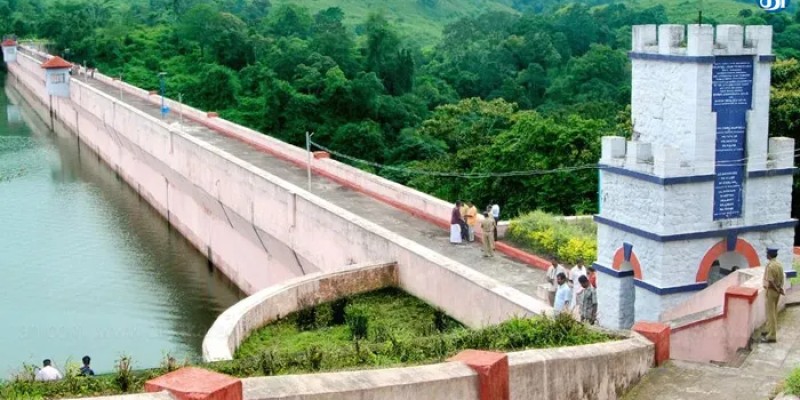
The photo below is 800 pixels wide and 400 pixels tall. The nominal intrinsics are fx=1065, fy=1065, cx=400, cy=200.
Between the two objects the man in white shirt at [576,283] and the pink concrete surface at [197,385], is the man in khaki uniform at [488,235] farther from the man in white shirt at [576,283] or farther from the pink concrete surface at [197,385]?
the pink concrete surface at [197,385]

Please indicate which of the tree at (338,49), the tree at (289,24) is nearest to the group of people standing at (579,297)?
the tree at (338,49)

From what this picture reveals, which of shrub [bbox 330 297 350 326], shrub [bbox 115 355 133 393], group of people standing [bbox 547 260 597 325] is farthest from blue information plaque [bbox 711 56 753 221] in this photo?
shrub [bbox 115 355 133 393]

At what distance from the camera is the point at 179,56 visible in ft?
242

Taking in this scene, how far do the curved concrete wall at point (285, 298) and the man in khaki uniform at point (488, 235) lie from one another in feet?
5.56

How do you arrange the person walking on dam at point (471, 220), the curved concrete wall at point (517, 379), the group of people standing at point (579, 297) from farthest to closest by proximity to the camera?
the person walking on dam at point (471, 220), the group of people standing at point (579, 297), the curved concrete wall at point (517, 379)

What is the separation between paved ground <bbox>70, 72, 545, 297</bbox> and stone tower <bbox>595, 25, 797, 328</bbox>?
13.3ft

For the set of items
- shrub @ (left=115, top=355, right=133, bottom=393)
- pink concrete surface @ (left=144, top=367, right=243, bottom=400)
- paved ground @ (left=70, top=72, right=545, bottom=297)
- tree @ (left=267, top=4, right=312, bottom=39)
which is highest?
tree @ (left=267, top=4, right=312, bottom=39)

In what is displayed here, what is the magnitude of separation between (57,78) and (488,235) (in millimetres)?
49341

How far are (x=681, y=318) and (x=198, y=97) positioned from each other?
50.3 m

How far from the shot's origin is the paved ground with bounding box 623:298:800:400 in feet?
32.0

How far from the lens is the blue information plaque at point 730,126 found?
40.3 feet

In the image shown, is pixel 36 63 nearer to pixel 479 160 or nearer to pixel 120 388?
pixel 479 160

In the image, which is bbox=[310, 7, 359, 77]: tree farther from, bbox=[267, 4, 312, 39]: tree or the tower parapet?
the tower parapet

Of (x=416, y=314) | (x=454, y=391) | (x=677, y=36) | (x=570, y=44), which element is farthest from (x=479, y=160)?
(x=570, y=44)
